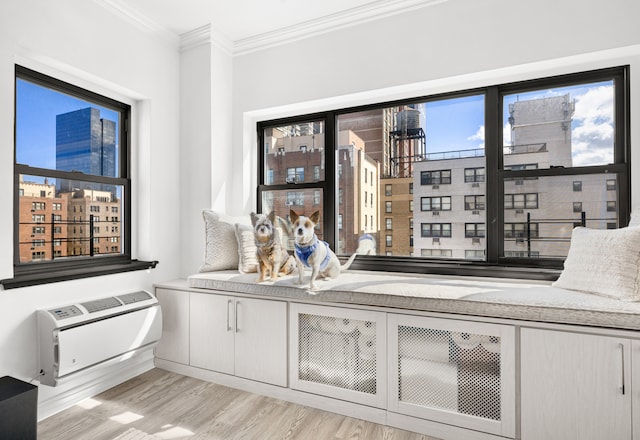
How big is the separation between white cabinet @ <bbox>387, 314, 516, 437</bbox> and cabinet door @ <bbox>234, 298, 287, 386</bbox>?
27.6 inches

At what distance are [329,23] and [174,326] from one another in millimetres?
2574

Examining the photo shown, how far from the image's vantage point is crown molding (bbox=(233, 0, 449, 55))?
246 cm

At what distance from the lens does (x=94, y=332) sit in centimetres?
213

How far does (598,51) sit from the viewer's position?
79.9 inches

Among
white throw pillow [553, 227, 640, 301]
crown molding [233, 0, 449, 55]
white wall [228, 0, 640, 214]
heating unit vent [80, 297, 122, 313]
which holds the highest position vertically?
crown molding [233, 0, 449, 55]

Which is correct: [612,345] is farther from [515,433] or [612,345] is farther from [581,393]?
[515,433]

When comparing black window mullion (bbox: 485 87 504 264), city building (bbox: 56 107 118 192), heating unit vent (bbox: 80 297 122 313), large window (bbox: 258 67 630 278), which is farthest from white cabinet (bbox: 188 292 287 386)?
black window mullion (bbox: 485 87 504 264)

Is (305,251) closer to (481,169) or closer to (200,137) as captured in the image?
(481,169)

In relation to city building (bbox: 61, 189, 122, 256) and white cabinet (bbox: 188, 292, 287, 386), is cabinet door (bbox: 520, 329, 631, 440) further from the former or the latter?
city building (bbox: 61, 189, 122, 256)

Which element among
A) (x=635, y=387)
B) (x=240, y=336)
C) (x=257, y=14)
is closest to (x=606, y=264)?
(x=635, y=387)

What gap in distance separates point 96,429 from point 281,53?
9.38 ft

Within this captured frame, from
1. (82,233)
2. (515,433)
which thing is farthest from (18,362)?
(515,433)

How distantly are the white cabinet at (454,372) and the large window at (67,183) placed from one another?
79.2 inches

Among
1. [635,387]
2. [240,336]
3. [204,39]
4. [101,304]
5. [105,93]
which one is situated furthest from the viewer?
[204,39]
